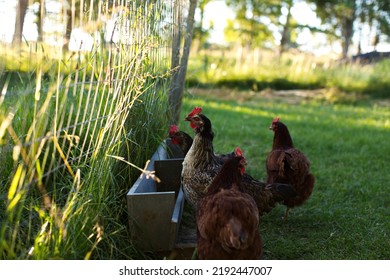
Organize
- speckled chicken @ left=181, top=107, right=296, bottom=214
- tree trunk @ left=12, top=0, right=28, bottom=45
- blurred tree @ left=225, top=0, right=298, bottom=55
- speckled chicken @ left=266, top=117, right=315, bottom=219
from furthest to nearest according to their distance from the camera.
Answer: blurred tree @ left=225, top=0, right=298, bottom=55 < speckled chicken @ left=266, top=117, right=315, bottom=219 < speckled chicken @ left=181, top=107, right=296, bottom=214 < tree trunk @ left=12, top=0, right=28, bottom=45

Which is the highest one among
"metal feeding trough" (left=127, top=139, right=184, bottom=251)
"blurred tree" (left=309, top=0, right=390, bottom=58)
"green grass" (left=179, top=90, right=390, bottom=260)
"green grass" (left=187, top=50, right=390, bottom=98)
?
"blurred tree" (left=309, top=0, right=390, bottom=58)

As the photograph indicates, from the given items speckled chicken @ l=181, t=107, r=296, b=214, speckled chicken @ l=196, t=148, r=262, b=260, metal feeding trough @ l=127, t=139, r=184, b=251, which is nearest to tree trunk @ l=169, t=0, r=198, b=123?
speckled chicken @ l=181, t=107, r=296, b=214

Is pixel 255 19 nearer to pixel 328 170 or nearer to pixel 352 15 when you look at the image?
pixel 352 15

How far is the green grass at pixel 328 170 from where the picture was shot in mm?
3932

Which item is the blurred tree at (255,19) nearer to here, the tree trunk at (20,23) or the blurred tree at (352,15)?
the blurred tree at (352,15)

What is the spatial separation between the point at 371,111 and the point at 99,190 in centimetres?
970

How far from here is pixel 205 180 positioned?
3.73 m

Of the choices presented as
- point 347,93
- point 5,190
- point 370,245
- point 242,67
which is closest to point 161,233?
point 5,190

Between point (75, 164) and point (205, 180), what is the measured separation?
37.1 inches

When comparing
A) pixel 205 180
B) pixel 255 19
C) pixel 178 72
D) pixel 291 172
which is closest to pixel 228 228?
pixel 205 180

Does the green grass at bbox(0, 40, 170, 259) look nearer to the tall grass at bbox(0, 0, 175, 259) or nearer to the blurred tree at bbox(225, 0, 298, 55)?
the tall grass at bbox(0, 0, 175, 259)

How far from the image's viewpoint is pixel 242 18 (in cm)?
1986

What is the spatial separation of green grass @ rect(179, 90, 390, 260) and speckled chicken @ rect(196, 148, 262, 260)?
2.93 ft

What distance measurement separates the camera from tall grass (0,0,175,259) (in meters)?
2.47
